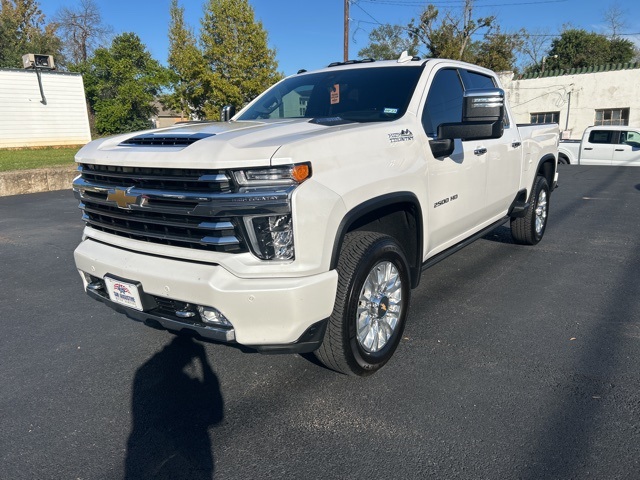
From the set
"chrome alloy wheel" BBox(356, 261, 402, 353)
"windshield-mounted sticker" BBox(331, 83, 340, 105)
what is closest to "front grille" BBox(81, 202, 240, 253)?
"chrome alloy wheel" BBox(356, 261, 402, 353)

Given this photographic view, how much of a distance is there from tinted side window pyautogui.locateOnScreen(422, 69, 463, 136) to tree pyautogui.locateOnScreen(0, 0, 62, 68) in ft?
139

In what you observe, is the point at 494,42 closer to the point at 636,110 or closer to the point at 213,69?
the point at 636,110

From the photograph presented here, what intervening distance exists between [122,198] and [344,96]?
1.94m

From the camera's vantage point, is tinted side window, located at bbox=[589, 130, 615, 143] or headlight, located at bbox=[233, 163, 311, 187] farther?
tinted side window, located at bbox=[589, 130, 615, 143]

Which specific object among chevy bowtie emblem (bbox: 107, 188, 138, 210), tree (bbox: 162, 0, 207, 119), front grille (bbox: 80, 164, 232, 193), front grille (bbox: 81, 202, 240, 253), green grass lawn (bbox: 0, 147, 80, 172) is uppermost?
tree (bbox: 162, 0, 207, 119)

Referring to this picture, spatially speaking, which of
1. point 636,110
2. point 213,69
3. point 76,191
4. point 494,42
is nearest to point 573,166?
point 636,110

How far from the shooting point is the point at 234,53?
22906 millimetres

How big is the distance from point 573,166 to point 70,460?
18563 millimetres

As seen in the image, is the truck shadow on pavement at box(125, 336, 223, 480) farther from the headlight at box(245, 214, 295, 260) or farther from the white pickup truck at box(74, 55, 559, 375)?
the headlight at box(245, 214, 295, 260)

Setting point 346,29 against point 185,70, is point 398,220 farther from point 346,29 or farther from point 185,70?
point 185,70

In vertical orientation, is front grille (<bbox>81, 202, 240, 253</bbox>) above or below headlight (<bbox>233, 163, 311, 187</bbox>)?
below

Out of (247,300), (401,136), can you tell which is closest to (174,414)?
(247,300)

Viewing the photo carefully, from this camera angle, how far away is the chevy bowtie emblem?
270cm

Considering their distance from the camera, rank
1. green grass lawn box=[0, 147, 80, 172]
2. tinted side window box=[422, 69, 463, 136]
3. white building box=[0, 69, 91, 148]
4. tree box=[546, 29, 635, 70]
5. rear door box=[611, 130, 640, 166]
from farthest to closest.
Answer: tree box=[546, 29, 635, 70]
white building box=[0, 69, 91, 148]
rear door box=[611, 130, 640, 166]
green grass lawn box=[0, 147, 80, 172]
tinted side window box=[422, 69, 463, 136]
